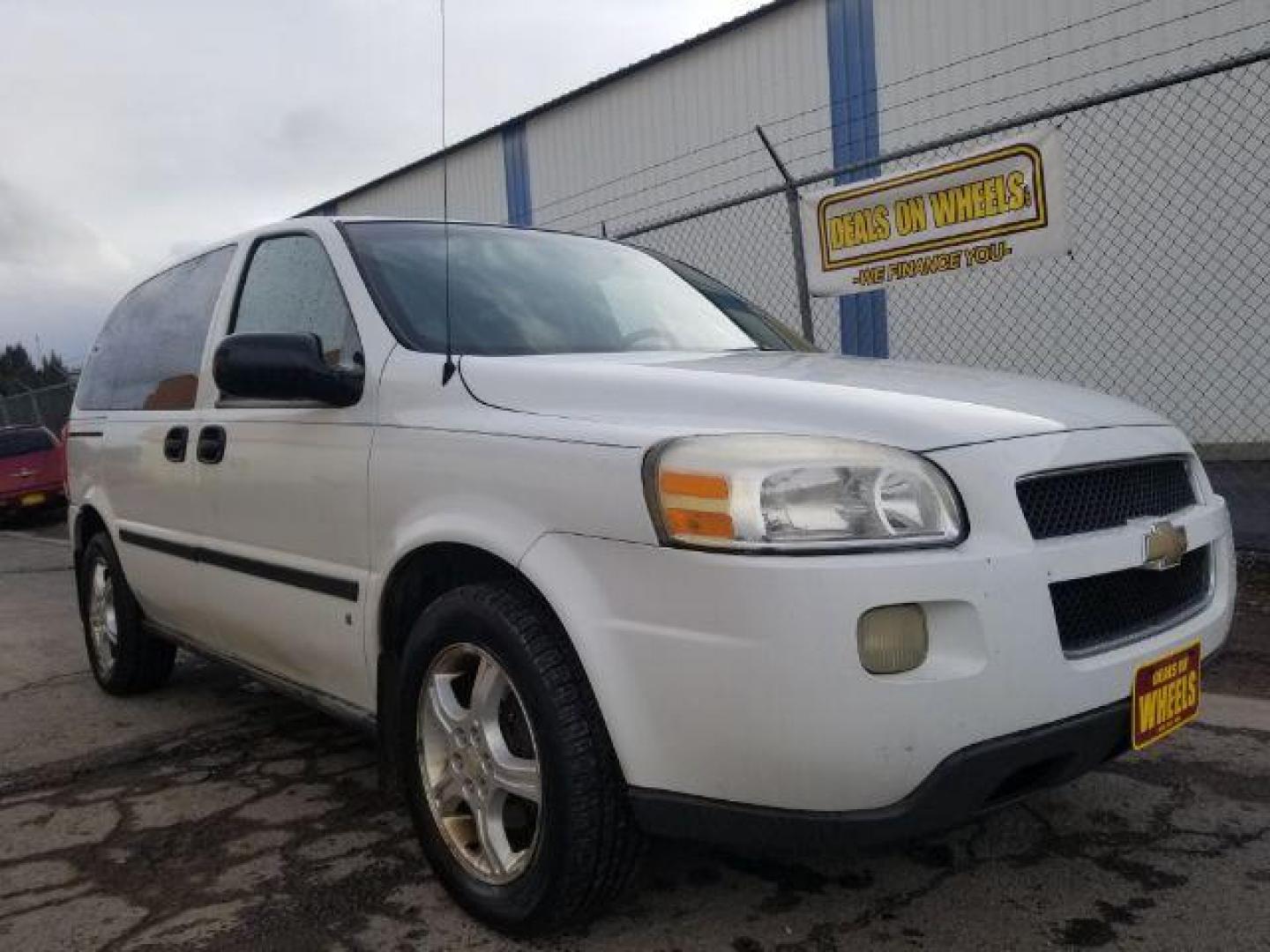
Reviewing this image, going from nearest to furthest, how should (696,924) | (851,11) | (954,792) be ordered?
(954,792), (696,924), (851,11)

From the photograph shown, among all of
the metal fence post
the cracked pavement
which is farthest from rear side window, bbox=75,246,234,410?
the metal fence post

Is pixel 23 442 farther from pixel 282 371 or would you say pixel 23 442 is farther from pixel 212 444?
pixel 282 371

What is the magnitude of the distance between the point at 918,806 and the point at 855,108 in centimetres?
1006

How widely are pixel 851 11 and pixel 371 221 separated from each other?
8797 mm

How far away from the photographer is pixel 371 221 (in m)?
3.40

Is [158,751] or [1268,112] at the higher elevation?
[1268,112]

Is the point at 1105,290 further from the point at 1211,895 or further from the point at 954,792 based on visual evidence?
the point at 954,792

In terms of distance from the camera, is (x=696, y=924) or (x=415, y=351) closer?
(x=696, y=924)

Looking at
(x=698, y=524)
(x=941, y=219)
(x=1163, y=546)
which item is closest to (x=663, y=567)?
(x=698, y=524)

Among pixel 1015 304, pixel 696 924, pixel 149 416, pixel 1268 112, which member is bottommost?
pixel 696 924

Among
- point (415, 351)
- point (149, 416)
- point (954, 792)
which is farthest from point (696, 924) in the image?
point (149, 416)

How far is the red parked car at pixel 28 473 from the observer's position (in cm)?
1507

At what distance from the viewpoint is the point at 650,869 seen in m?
2.66

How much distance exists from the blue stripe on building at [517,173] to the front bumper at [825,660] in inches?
535
